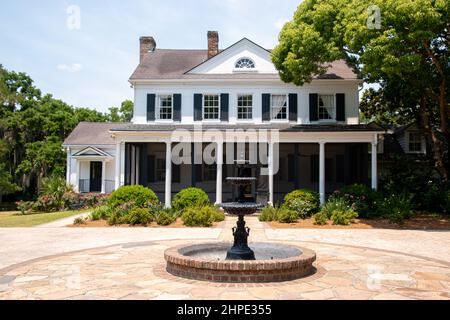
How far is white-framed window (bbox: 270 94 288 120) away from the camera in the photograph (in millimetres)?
23703

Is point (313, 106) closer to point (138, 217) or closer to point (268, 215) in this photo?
point (268, 215)

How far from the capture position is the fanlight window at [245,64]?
24.0 m

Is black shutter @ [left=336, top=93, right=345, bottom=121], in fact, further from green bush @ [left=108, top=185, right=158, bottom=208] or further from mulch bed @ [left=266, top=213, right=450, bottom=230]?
green bush @ [left=108, top=185, right=158, bottom=208]

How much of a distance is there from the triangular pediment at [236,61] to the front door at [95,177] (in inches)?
450

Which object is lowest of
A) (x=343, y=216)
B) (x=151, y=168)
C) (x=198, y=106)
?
(x=343, y=216)

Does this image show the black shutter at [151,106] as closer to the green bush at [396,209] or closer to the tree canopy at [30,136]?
the tree canopy at [30,136]

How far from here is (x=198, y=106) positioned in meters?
23.7

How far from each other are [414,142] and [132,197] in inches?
828

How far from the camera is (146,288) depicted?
658 centimetres

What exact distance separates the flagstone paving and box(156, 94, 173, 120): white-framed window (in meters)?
12.2

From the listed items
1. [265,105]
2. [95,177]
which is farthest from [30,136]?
[265,105]

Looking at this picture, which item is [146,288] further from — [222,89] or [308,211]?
[222,89]

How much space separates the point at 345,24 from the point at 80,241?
13484 mm
